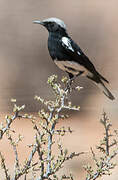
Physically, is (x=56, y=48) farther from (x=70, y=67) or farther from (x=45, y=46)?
(x=45, y=46)

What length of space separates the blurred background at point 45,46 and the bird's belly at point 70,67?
603 cm

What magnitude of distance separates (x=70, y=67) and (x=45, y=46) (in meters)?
6.24

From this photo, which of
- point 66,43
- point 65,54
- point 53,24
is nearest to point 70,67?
point 65,54

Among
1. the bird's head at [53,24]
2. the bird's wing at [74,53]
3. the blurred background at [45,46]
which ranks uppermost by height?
the blurred background at [45,46]

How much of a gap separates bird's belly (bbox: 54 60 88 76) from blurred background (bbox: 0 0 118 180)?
6026 mm

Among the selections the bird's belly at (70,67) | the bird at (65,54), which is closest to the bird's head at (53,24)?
the bird at (65,54)

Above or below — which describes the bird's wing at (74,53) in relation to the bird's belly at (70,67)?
above

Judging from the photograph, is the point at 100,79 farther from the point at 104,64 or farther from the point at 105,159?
the point at 104,64

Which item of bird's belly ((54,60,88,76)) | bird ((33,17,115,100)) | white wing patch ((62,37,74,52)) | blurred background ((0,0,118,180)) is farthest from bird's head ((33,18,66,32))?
blurred background ((0,0,118,180))

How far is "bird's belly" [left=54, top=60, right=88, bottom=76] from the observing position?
4.30m

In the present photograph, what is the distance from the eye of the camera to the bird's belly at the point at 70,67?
4302mm

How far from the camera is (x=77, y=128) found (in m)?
10.4

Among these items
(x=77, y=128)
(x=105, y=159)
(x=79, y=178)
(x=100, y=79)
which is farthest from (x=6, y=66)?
(x=105, y=159)

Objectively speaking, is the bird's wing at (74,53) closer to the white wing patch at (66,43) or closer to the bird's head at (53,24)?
the white wing patch at (66,43)
